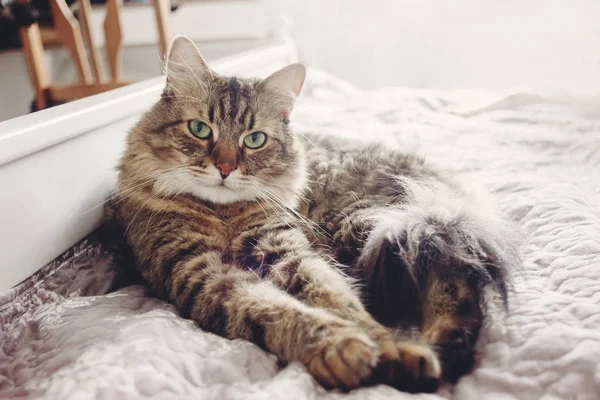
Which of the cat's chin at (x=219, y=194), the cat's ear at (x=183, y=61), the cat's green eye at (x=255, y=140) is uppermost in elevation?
the cat's ear at (x=183, y=61)

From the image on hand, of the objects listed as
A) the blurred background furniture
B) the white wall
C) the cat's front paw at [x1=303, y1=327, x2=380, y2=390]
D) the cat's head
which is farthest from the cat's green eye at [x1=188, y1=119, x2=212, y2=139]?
the blurred background furniture

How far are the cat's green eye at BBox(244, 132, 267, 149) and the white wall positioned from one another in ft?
5.88

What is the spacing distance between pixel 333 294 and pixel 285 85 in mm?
625

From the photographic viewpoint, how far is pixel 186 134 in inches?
42.9

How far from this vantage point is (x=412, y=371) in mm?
683

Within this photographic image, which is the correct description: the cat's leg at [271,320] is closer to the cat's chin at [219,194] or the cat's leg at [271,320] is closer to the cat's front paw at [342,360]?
the cat's front paw at [342,360]

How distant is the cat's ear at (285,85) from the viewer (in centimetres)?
123

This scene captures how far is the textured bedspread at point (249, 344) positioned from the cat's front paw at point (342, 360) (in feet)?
0.06

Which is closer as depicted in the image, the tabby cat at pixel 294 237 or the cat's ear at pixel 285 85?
the tabby cat at pixel 294 237

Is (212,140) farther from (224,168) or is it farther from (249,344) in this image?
(249,344)

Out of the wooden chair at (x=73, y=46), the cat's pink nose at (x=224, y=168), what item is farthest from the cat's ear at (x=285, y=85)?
the wooden chair at (x=73, y=46)

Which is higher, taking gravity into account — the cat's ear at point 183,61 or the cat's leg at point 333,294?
the cat's ear at point 183,61

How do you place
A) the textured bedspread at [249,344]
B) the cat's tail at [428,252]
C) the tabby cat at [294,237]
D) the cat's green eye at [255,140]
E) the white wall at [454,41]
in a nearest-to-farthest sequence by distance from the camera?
the textured bedspread at [249,344] < the tabby cat at [294,237] < the cat's tail at [428,252] < the cat's green eye at [255,140] < the white wall at [454,41]

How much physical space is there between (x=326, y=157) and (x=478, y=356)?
821 millimetres
